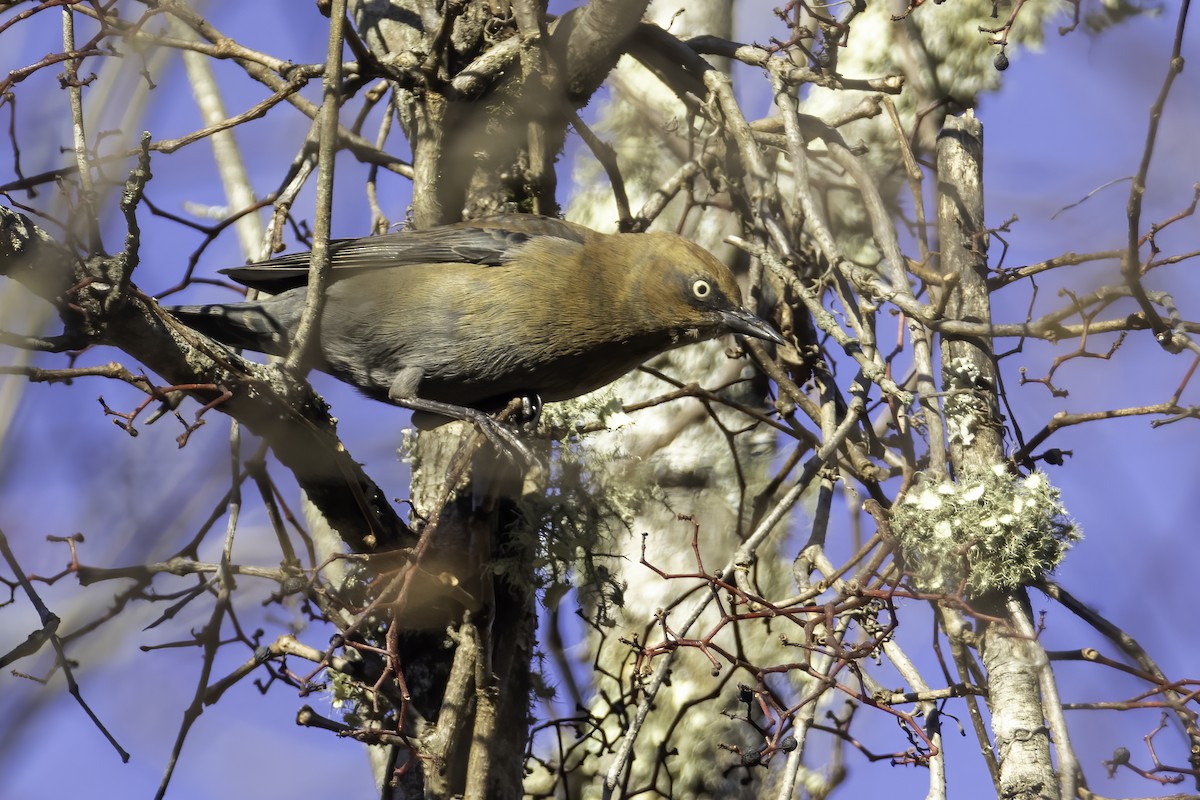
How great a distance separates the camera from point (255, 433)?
3.89 meters

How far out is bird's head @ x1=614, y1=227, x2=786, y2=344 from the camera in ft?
16.2

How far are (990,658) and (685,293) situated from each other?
1.97 m

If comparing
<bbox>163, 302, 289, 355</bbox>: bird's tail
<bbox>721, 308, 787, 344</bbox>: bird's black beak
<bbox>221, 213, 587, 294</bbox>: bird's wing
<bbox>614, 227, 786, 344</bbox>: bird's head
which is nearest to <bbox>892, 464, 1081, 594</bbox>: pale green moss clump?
<bbox>721, 308, 787, 344</bbox>: bird's black beak

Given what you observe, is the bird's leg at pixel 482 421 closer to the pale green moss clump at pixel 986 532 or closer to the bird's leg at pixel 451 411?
the bird's leg at pixel 451 411

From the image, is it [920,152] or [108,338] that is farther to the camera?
[920,152]

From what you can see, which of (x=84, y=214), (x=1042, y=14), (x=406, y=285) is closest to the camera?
(x=84, y=214)

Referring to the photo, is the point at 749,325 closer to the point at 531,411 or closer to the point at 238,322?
the point at 531,411

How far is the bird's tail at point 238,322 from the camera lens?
4758 mm

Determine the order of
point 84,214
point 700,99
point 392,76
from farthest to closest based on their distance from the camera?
1. point 700,99
2. point 392,76
3. point 84,214

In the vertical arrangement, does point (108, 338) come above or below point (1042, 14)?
below

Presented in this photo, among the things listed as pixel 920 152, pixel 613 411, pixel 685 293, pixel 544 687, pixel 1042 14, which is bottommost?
pixel 544 687

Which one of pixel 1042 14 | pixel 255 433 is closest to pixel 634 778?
pixel 255 433

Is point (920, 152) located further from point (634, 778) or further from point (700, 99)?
point (634, 778)

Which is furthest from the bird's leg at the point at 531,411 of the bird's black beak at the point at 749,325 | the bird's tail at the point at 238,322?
the bird's tail at the point at 238,322
